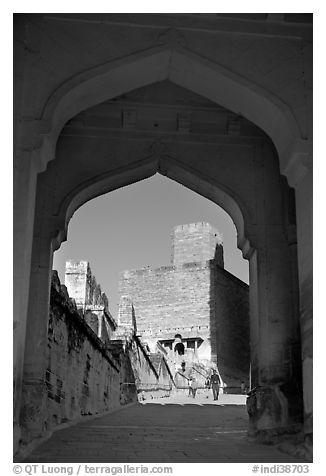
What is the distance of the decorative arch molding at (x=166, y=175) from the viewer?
325 inches

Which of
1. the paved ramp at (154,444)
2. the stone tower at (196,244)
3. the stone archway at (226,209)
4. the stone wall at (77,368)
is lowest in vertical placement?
the paved ramp at (154,444)

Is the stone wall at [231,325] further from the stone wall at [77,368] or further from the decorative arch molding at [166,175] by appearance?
the decorative arch molding at [166,175]

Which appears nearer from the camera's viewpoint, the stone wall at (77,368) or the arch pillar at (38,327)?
the arch pillar at (38,327)

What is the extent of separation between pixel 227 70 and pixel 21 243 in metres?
2.61

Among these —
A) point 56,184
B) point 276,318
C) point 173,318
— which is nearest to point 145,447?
point 276,318

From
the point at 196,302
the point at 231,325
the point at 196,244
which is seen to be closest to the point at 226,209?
the point at 196,302

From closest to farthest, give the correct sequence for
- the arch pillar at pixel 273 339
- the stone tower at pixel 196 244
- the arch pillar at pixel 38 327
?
the arch pillar at pixel 38 327 → the arch pillar at pixel 273 339 → the stone tower at pixel 196 244

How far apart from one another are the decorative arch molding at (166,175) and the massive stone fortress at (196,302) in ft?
114

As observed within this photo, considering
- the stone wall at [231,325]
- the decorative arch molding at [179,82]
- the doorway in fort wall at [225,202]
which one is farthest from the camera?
the stone wall at [231,325]

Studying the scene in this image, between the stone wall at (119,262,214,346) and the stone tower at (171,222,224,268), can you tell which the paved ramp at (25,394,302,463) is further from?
the stone tower at (171,222,224,268)

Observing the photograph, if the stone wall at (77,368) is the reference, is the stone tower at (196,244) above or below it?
above

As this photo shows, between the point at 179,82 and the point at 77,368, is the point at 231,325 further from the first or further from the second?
the point at 179,82

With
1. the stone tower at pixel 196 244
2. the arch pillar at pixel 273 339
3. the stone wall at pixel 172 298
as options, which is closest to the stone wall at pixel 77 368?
the arch pillar at pixel 273 339

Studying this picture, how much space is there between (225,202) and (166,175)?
0.89 meters
